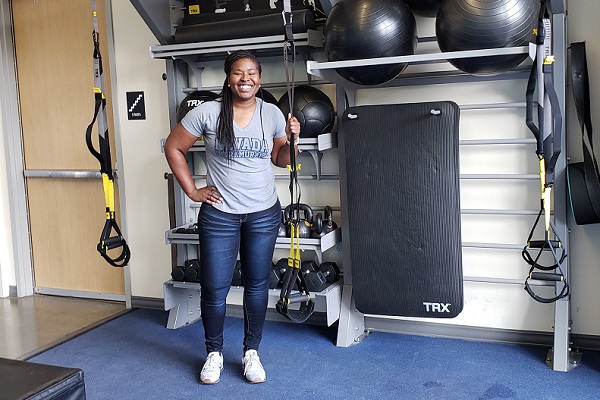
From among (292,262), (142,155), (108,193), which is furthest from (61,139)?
(292,262)

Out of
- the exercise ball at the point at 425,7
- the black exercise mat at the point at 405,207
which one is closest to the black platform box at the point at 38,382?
the black exercise mat at the point at 405,207

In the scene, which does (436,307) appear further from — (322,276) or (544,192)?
(544,192)

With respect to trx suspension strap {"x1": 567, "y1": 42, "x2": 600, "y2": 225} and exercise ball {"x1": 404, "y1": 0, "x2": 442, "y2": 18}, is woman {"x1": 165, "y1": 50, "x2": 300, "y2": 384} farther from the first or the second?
trx suspension strap {"x1": 567, "y1": 42, "x2": 600, "y2": 225}

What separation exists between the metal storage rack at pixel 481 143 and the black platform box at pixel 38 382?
188 centimetres

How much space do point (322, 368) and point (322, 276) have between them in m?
0.54

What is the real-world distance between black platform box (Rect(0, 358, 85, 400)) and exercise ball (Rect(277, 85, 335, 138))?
1981 millimetres

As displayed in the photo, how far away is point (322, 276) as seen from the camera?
371 centimetres

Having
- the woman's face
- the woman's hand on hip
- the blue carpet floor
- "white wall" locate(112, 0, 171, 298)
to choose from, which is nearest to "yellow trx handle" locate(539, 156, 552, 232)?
the blue carpet floor

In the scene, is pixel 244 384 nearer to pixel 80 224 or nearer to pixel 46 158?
pixel 80 224

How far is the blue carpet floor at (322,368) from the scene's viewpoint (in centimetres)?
308

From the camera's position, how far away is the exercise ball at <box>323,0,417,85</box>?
3121 millimetres

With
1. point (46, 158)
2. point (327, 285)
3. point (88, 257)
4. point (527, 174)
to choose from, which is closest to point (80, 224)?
point (88, 257)

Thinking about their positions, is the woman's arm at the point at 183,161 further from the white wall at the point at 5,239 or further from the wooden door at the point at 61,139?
the white wall at the point at 5,239

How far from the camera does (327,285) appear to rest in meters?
3.77
